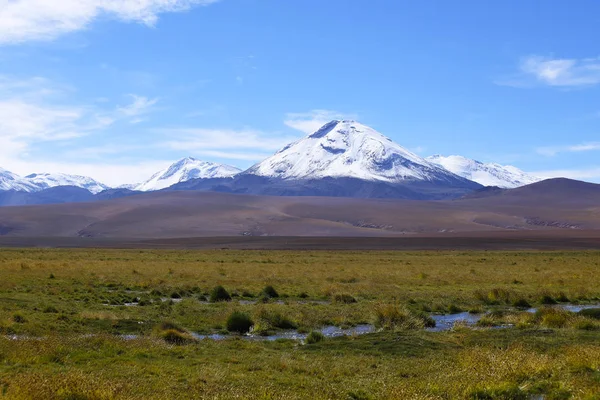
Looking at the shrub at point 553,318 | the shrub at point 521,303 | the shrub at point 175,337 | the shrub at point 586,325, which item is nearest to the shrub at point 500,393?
the shrub at point 175,337

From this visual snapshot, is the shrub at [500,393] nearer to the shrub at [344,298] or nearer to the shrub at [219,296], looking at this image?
the shrub at [344,298]

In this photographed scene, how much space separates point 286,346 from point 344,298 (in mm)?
13382

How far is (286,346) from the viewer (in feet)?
65.8

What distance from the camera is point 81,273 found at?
151 ft

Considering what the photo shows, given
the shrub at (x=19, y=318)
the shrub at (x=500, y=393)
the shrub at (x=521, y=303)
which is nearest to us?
the shrub at (x=500, y=393)

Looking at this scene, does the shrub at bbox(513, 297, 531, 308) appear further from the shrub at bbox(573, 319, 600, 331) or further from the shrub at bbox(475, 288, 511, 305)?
the shrub at bbox(573, 319, 600, 331)

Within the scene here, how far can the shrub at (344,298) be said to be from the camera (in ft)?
108

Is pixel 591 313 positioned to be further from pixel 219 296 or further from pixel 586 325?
pixel 219 296

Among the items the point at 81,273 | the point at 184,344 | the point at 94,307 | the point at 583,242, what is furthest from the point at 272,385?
the point at 583,242

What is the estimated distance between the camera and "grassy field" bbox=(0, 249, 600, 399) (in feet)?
43.1

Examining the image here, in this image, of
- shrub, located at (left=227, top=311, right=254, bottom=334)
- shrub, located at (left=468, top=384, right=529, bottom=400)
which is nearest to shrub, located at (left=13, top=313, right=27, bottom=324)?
shrub, located at (left=227, top=311, right=254, bottom=334)

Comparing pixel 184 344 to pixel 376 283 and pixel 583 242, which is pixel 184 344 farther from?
pixel 583 242

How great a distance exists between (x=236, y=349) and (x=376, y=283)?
24.3 meters

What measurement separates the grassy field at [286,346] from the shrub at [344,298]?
89 millimetres
